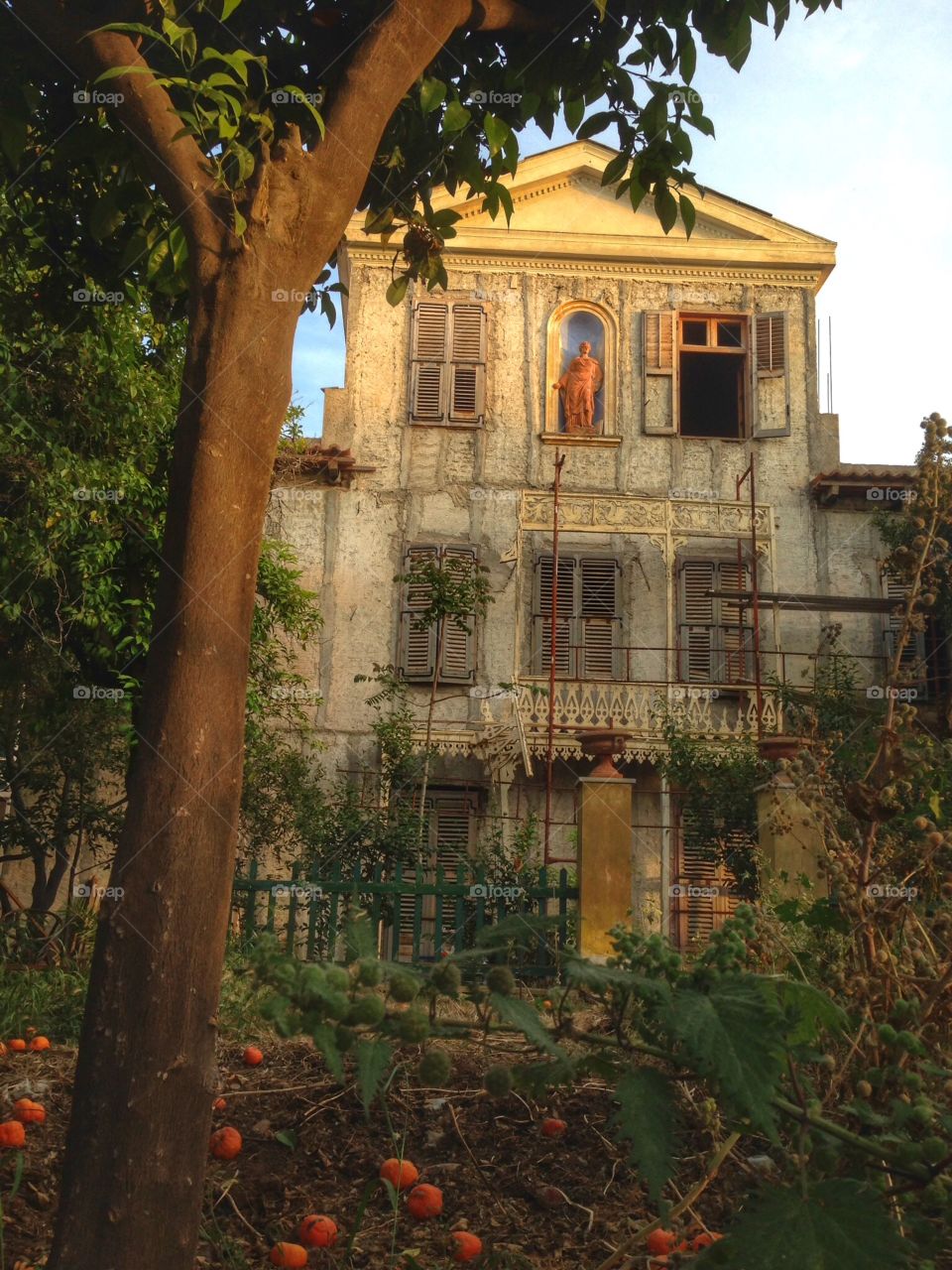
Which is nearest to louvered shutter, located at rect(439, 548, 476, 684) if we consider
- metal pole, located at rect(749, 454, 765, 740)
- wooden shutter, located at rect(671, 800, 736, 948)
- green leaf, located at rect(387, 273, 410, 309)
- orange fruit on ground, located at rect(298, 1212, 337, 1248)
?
wooden shutter, located at rect(671, 800, 736, 948)

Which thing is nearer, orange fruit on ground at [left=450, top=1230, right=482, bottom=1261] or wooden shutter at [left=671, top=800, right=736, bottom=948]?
orange fruit on ground at [left=450, top=1230, right=482, bottom=1261]

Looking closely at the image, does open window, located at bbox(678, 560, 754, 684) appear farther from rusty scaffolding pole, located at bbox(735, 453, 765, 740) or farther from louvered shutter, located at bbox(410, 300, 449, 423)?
louvered shutter, located at bbox(410, 300, 449, 423)

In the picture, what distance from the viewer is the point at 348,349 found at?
1752 centimetres

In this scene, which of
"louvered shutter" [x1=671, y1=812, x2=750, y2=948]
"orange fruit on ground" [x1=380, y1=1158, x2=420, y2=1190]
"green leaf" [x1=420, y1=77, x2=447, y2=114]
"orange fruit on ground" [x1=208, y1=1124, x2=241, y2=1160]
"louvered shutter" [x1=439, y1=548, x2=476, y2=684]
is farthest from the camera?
"louvered shutter" [x1=439, y1=548, x2=476, y2=684]

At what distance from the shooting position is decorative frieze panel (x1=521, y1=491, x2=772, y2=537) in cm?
Answer: 1678

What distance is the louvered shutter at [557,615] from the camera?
16.4m

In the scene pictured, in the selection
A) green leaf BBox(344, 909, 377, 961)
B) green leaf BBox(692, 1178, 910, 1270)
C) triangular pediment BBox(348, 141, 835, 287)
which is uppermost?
triangular pediment BBox(348, 141, 835, 287)

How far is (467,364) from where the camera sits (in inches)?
688

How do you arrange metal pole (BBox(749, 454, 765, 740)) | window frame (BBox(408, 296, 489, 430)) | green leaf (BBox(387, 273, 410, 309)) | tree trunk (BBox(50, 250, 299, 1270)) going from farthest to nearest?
1. window frame (BBox(408, 296, 489, 430))
2. metal pole (BBox(749, 454, 765, 740))
3. green leaf (BBox(387, 273, 410, 309))
4. tree trunk (BBox(50, 250, 299, 1270))

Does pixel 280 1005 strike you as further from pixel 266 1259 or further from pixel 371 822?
pixel 371 822

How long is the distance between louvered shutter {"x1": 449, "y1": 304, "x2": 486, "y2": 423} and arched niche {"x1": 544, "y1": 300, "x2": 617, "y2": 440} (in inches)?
38.1

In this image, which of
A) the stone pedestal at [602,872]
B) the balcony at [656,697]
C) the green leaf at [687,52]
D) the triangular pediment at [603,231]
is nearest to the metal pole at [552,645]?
the balcony at [656,697]

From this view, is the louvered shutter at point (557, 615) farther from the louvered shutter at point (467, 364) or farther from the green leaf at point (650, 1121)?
the green leaf at point (650, 1121)

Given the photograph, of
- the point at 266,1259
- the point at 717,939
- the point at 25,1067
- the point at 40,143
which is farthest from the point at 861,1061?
the point at 40,143
